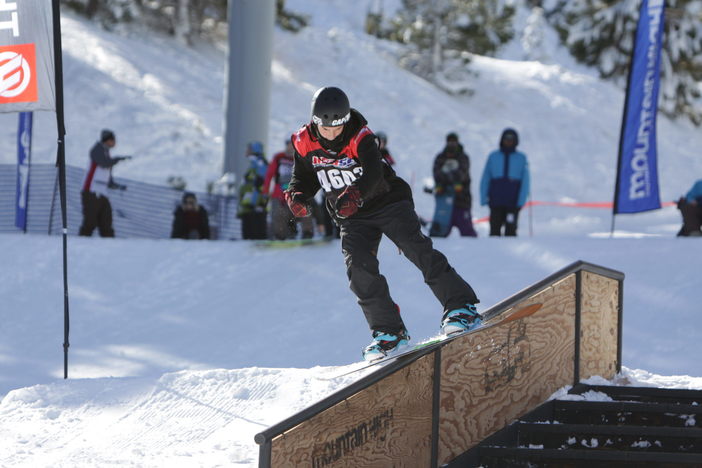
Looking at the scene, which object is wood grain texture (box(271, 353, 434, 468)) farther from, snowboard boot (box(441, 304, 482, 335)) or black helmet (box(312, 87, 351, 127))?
black helmet (box(312, 87, 351, 127))

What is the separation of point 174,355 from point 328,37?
21.9 m

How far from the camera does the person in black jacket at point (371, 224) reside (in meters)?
5.40

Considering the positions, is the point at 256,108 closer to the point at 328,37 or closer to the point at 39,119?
the point at 39,119

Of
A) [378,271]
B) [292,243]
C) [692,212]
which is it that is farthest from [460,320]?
[692,212]

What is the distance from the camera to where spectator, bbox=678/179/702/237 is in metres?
12.2

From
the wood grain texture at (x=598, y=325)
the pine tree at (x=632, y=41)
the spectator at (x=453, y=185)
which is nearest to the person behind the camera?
the wood grain texture at (x=598, y=325)

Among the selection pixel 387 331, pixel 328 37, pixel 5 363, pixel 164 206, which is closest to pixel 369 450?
pixel 387 331

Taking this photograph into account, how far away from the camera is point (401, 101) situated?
2609cm

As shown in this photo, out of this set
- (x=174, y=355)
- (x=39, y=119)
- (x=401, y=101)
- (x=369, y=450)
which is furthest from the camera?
(x=401, y=101)

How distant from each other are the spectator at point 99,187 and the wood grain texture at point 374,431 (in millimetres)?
8125

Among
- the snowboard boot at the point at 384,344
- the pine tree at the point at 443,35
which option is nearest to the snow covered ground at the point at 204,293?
the snowboard boot at the point at 384,344

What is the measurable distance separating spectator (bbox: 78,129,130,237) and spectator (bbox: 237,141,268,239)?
1.71 m

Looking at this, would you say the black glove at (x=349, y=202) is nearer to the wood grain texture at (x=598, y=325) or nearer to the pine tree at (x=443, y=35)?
the wood grain texture at (x=598, y=325)

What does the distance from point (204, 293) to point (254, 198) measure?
2078mm
